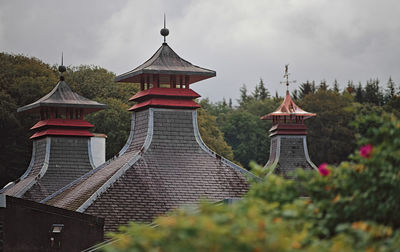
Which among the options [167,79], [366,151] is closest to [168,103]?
[167,79]

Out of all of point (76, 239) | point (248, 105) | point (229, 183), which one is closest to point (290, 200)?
point (76, 239)

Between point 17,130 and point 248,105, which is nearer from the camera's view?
point 17,130

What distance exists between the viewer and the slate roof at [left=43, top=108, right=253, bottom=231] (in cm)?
2966

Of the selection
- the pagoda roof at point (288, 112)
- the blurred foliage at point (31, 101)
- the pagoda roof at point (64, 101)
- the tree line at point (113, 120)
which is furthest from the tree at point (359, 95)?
the pagoda roof at point (64, 101)

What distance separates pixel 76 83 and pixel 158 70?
111 feet

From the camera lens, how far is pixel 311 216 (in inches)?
403

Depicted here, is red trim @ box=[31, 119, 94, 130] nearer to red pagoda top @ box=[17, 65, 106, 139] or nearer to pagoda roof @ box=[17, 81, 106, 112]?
red pagoda top @ box=[17, 65, 106, 139]

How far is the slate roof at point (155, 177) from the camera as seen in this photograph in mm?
29656

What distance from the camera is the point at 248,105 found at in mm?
107438

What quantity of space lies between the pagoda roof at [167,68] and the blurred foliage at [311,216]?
21579 mm

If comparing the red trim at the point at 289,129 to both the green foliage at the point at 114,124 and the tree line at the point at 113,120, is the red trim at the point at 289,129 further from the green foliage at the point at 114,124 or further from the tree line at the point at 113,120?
the green foliage at the point at 114,124

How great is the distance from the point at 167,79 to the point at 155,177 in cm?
488

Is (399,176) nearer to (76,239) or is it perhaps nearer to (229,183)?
(76,239)

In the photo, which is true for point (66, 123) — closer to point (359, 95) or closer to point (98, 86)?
point (98, 86)
